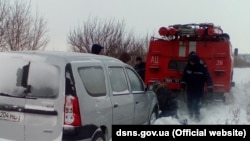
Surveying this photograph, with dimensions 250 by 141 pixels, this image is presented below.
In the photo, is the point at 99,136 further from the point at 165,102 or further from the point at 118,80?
the point at 165,102

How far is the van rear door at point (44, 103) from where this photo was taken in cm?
473

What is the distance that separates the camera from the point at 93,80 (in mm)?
5320

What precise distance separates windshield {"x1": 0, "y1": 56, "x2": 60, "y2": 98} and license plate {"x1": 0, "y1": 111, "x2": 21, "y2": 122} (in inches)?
10.0

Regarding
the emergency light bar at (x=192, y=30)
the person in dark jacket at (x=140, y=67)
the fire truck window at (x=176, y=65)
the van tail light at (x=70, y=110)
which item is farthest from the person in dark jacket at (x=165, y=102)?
the van tail light at (x=70, y=110)

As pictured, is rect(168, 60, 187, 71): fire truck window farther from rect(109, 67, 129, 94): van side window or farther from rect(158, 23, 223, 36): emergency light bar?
rect(109, 67, 129, 94): van side window

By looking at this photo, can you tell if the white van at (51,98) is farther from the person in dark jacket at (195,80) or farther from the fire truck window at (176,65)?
the fire truck window at (176,65)

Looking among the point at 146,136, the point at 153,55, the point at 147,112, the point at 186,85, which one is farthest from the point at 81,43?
the point at 146,136

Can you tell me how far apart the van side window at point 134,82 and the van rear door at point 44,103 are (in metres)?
2.19

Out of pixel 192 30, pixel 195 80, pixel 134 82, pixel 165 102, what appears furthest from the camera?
pixel 192 30

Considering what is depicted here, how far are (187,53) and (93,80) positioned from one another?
6.20m

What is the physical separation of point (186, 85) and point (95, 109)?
5113 millimetres

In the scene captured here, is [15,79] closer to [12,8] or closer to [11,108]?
[11,108]

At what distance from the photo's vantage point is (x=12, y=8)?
1781 cm

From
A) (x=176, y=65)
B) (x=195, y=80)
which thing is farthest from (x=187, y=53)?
(x=195, y=80)
